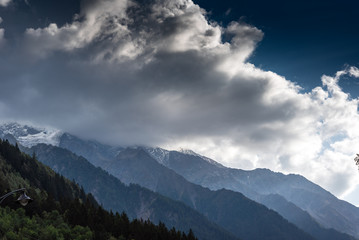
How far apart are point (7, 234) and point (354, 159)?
3174 inches

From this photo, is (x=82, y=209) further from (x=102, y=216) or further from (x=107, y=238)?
(x=107, y=238)

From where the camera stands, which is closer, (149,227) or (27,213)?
(27,213)

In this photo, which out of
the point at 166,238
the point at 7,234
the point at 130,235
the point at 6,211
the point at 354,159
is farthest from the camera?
the point at 166,238

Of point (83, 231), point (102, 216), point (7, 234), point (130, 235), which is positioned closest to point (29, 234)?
point (7, 234)

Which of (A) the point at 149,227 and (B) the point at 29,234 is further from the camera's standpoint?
(A) the point at 149,227

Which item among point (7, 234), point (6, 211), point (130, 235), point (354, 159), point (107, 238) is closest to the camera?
point (354, 159)

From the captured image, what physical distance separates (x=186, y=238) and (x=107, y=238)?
125 feet

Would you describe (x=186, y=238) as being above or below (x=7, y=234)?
above

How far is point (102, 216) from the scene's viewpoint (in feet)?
567

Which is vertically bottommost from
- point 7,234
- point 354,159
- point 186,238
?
point 7,234

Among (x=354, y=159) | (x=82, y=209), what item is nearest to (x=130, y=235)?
(x=82, y=209)

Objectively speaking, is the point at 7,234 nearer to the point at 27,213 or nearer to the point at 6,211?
the point at 6,211

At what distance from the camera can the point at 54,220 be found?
476 ft

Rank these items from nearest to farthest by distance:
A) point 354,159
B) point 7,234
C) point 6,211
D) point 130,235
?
point 354,159
point 7,234
point 6,211
point 130,235
